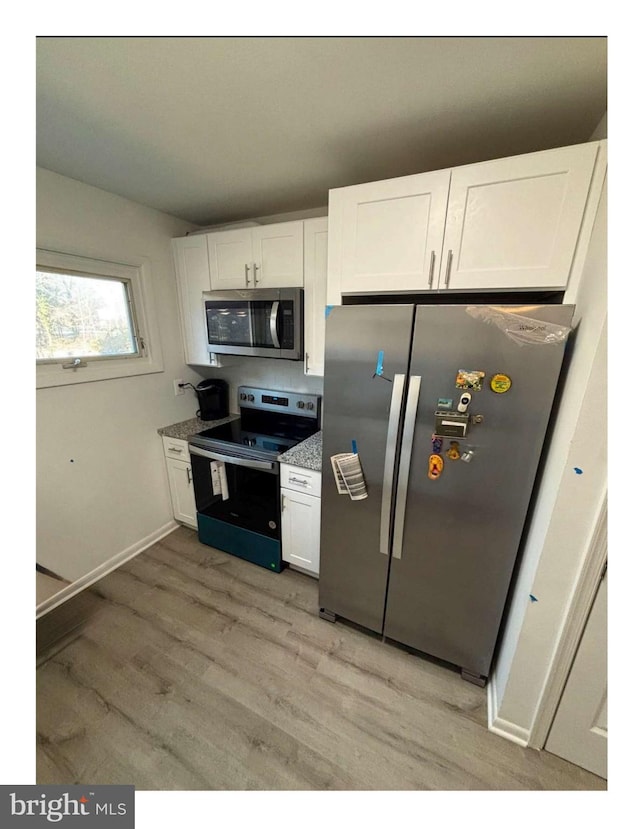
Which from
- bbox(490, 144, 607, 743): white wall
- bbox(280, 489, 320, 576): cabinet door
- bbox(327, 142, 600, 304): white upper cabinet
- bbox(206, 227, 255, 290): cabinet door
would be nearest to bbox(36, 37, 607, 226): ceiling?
bbox(327, 142, 600, 304): white upper cabinet

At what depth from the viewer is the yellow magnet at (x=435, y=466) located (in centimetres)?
118

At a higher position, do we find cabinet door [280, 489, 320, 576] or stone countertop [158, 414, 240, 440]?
stone countertop [158, 414, 240, 440]

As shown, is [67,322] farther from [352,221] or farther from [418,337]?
[418,337]

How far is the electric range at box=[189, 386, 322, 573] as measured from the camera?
1883 millimetres

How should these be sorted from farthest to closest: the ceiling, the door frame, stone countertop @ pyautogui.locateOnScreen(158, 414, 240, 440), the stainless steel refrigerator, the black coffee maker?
1. the black coffee maker
2. stone countertop @ pyautogui.locateOnScreen(158, 414, 240, 440)
3. the stainless steel refrigerator
4. the door frame
5. the ceiling

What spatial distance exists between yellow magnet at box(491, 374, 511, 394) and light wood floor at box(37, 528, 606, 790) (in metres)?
1.44

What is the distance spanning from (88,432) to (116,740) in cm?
153

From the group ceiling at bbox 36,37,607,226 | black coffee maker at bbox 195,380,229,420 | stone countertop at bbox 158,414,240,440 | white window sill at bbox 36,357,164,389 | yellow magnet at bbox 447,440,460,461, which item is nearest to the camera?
ceiling at bbox 36,37,607,226

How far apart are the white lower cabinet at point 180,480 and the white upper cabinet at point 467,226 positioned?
1.70 m

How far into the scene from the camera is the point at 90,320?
1799mm

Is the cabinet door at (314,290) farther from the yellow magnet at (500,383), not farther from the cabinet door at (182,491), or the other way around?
the cabinet door at (182,491)

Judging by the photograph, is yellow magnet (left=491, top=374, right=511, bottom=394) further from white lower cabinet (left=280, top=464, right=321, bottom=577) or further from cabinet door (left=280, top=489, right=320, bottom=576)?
cabinet door (left=280, top=489, right=320, bottom=576)

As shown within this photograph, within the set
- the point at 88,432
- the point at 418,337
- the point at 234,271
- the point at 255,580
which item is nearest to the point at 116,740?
the point at 255,580

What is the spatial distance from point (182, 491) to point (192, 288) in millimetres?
1586
